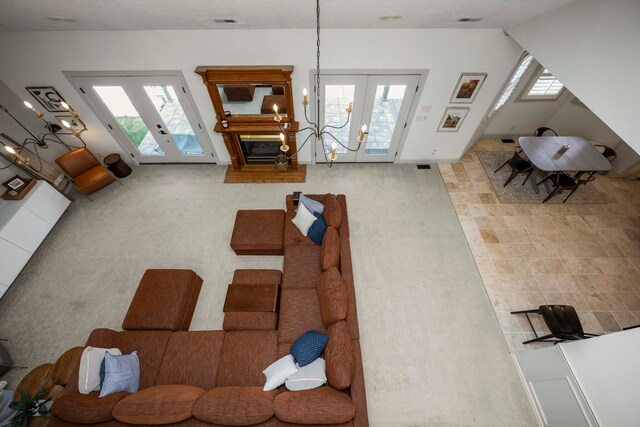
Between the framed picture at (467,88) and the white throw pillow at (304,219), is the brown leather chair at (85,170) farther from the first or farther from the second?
the framed picture at (467,88)

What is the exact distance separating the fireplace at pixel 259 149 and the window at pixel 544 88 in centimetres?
599

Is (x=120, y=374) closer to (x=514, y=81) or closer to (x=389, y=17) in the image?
(x=389, y=17)

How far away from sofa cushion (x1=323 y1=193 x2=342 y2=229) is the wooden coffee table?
1269mm

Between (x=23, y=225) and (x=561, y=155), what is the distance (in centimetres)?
1009

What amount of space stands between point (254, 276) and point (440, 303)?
3.00 m

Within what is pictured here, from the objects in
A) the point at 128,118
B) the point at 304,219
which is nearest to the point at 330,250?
the point at 304,219

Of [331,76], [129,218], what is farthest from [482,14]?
[129,218]

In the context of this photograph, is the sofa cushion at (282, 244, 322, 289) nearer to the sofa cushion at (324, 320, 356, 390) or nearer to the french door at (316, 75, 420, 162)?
the sofa cushion at (324, 320, 356, 390)

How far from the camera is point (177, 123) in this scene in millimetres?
6008

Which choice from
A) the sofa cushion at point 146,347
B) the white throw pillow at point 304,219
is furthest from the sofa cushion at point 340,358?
the sofa cushion at point 146,347

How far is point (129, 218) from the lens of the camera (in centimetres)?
531

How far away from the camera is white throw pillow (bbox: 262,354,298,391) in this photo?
2836 mm

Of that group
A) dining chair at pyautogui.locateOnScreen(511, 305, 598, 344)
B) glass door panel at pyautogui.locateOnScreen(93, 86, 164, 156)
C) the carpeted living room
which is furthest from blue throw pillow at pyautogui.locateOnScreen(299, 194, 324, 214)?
glass door panel at pyautogui.locateOnScreen(93, 86, 164, 156)

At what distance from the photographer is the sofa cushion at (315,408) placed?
2.53m
